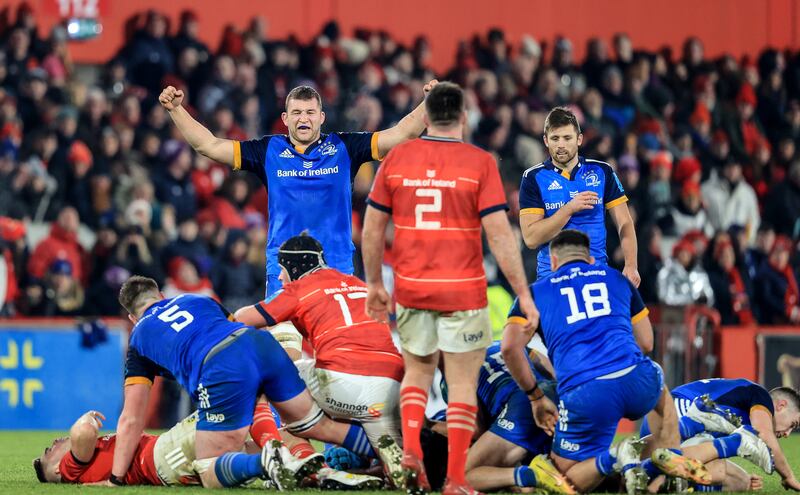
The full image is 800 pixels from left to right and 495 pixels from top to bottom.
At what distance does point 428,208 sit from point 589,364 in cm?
125

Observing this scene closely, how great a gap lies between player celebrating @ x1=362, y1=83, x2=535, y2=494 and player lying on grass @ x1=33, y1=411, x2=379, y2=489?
841 millimetres

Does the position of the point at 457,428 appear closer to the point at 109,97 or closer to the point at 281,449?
the point at 281,449

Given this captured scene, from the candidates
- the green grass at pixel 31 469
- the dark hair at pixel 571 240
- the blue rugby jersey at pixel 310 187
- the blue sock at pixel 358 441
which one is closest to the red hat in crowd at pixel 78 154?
the green grass at pixel 31 469

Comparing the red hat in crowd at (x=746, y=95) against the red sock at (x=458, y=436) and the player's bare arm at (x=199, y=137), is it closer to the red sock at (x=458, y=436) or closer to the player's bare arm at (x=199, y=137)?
the player's bare arm at (x=199, y=137)

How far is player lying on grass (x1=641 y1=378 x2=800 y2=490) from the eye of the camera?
819 centimetres

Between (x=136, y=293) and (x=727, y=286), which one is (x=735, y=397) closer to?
(x=136, y=293)

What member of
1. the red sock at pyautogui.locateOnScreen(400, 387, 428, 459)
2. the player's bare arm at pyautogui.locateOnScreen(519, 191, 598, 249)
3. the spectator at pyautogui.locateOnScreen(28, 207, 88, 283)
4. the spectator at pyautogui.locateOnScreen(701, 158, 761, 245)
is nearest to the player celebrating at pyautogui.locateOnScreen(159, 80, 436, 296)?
the player's bare arm at pyautogui.locateOnScreen(519, 191, 598, 249)

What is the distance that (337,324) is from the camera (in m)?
8.44

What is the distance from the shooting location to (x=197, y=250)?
1498 centimetres

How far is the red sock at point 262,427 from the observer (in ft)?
27.5

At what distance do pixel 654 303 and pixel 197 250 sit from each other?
5262 mm

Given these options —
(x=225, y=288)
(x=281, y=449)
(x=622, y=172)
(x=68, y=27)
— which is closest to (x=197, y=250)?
(x=225, y=288)

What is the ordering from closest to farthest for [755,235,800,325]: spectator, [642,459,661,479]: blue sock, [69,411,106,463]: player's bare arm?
[642,459,661,479]: blue sock < [69,411,106,463]: player's bare arm < [755,235,800,325]: spectator

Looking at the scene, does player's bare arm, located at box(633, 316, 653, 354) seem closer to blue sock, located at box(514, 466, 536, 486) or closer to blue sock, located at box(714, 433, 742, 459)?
blue sock, located at box(714, 433, 742, 459)
